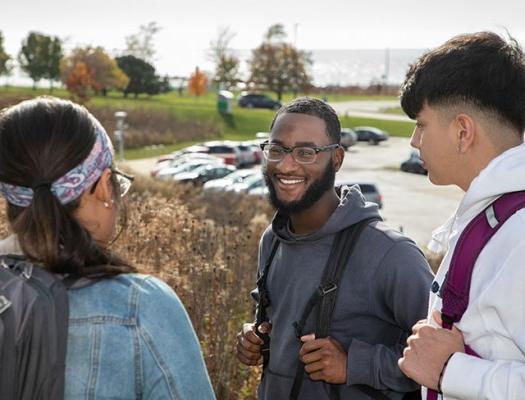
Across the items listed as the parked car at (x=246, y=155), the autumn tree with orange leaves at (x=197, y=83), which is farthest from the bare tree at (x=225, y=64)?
the parked car at (x=246, y=155)

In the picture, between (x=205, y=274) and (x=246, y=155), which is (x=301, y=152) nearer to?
(x=205, y=274)

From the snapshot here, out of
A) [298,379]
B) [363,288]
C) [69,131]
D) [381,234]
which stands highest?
[69,131]

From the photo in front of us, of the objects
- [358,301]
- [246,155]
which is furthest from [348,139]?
[358,301]

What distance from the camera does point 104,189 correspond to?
2.14 meters

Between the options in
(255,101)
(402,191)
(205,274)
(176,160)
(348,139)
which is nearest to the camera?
(205,274)

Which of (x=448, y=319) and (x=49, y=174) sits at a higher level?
(x=49, y=174)

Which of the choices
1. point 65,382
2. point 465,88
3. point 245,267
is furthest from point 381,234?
point 245,267

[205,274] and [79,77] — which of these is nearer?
[205,274]

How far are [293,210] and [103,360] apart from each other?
172 centimetres

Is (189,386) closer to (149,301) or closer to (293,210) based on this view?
(149,301)

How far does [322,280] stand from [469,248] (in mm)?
1022

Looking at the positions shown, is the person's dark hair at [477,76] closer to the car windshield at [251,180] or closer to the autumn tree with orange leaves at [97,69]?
the car windshield at [251,180]

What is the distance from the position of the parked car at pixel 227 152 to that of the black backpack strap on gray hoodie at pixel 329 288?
107 feet

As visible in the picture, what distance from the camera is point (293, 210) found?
11.6ft
